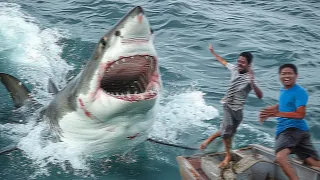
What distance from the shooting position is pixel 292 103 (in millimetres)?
3498

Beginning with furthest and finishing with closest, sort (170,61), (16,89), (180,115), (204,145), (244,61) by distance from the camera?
(170,61) < (180,115) < (16,89) < (204,145) < (244,61)

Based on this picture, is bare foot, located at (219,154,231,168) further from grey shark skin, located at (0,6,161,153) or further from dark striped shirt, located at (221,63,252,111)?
grey shark skin, located at (0,6,161,153)

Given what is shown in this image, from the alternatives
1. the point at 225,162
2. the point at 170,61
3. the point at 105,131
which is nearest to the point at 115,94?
the point at 105,131

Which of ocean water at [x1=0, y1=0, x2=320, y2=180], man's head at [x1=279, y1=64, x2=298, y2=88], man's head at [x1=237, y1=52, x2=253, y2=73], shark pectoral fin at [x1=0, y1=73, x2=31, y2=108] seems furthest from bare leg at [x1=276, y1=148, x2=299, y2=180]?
shark pectoral fin at [x1=0, y1=73, x2=31, y2=108]

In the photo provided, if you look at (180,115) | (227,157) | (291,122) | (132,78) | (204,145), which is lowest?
(180,115)

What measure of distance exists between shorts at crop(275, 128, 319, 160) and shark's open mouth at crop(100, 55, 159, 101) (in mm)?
1060

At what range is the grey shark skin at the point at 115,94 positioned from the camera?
10.7 feet

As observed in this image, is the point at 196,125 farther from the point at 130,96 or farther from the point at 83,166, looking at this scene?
the point at 130,96

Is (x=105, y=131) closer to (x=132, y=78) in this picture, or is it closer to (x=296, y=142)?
(x=132, y=78)

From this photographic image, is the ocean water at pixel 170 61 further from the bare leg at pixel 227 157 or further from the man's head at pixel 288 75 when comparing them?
the man's head at pixel 288 75

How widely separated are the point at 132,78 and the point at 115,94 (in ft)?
0.65

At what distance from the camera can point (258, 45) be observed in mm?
9531

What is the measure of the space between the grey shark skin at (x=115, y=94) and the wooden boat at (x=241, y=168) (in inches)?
22.1

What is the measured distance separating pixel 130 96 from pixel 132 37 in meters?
0.45
